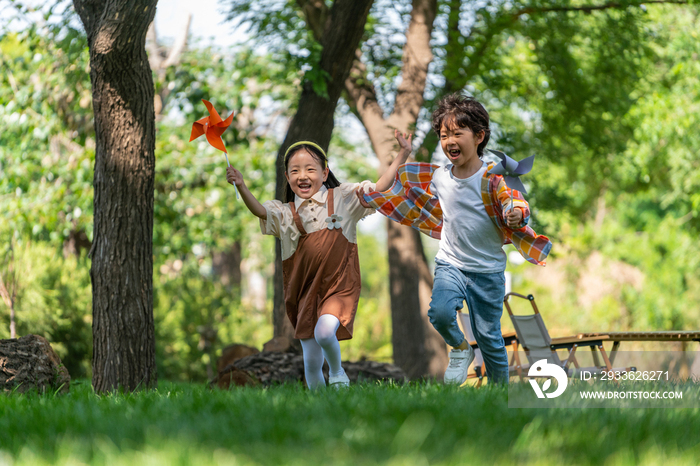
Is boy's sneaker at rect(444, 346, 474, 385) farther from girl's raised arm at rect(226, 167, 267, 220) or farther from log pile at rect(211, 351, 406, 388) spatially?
log pile at rect(211, 351, 406, 388)

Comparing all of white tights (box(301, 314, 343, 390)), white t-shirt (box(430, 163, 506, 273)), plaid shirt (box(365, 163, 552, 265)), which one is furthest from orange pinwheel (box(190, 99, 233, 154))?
white t-shirt (box(430, 163, 506, 273))

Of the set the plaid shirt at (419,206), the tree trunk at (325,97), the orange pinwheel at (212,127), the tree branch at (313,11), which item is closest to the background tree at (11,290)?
the tree trunk at (325,97)

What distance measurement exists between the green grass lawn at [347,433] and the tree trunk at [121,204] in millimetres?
1607

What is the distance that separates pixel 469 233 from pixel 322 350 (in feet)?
4.10

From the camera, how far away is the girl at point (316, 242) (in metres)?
4.33

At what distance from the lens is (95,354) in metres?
4.92

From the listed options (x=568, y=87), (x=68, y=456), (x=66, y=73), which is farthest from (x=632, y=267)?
(x=68, y=456)

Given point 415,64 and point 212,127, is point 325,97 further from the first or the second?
point 415,64

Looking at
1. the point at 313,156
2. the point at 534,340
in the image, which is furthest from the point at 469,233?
the point at 534,340

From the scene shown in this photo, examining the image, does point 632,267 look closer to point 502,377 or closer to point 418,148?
point 418,148

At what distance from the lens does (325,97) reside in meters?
6.93

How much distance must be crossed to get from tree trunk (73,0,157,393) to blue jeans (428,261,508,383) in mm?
2255

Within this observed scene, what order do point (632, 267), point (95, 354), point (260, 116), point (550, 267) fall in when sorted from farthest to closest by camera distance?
point (550, 267)
point (632, 267)
point (260, 116)
point (95, 354)

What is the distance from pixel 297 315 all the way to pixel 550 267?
2117 centimetres
